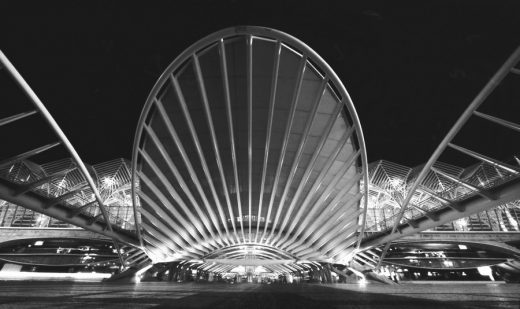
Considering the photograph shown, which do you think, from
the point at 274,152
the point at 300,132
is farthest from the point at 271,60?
the point at 274,152

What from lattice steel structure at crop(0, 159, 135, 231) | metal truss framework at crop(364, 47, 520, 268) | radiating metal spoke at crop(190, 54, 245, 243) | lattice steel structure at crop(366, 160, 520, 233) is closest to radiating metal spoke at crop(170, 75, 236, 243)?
radiating metal spoke at crop(190, 54, 245, 243)

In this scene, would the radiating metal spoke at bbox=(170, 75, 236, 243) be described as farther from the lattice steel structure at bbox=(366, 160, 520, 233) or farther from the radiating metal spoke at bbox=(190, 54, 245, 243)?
the lattice steel structure at bbox=(366, 160, 520, 233)

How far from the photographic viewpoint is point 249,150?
61.7 feet

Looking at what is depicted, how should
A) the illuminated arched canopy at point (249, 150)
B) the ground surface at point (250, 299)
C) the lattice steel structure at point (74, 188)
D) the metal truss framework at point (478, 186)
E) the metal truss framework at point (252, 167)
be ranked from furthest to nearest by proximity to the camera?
the lattice steel structure at point (74, 188) → the illuminated arched canopy at point (249, 150) → the metal truss framework at point (252, 167) → the metal truss framework at point (478, 186) → the ground surface at point (250, 299)

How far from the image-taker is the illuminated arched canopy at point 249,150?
15.9m

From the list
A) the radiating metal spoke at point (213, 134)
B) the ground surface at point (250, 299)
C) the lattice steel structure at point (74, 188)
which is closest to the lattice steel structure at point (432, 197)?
the radiating metal spoke at point (213, 134)

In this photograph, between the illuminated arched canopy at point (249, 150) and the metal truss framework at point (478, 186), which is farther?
the illuminated arched canopy at point (249, 150)

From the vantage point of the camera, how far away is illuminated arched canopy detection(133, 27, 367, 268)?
15.9 m

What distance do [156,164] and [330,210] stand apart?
55.4 feet

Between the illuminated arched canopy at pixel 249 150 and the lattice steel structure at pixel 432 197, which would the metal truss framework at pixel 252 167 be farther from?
the lattice steel structure at pixel 432 197

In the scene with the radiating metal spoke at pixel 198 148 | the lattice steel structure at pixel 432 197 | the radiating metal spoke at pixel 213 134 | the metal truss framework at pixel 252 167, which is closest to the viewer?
the metal truss framework at pixel 252 167

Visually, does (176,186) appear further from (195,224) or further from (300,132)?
(300,132)

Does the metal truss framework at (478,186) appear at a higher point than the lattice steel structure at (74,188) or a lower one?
lower

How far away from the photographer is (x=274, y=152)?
67.9 feet
